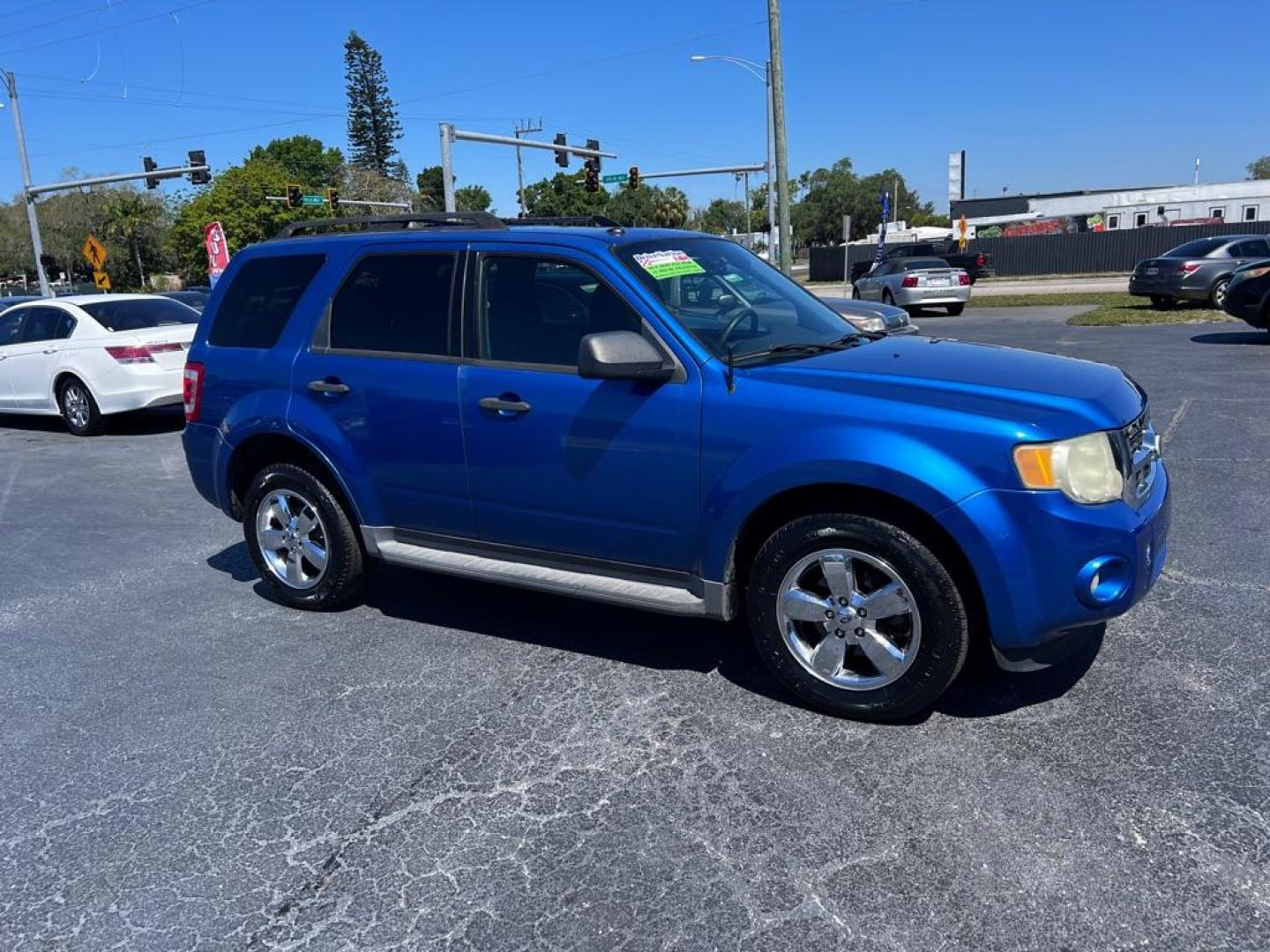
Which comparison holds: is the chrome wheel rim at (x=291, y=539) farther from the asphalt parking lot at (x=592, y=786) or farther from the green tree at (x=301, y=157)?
the green tree at (x=301, y=157)

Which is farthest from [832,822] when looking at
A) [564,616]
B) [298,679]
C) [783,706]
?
[298,679]

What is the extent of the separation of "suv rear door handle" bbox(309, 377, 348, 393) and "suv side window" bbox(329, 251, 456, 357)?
176 mm

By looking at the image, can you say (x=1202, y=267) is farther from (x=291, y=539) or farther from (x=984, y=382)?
(x=291, y=539)

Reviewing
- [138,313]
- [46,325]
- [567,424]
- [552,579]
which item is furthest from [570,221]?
[46,325]

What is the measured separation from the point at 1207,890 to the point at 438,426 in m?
3.29

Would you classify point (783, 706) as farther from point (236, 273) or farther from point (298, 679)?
point (236, 273)

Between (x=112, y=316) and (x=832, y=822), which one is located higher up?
(x=112, y=316)

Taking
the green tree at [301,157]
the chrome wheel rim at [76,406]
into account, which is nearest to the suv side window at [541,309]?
the chrome wheel rim at [76,406]

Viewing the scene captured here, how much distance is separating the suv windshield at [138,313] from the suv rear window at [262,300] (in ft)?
22.2

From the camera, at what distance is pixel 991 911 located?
2625mm

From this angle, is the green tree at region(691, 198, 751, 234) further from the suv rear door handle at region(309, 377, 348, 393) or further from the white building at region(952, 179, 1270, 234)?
the suv rear door handle at region(309, 377, 348, 393)

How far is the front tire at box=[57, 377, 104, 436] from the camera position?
36.3 feet

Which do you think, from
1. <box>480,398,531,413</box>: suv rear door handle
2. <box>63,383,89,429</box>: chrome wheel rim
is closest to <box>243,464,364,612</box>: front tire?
<box>480,398,531,413</box>: suv rear door handle

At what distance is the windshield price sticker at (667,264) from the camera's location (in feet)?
13.7
